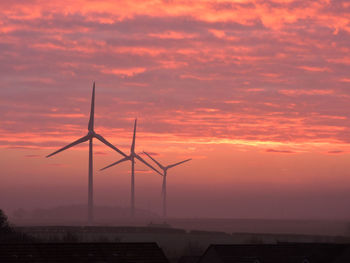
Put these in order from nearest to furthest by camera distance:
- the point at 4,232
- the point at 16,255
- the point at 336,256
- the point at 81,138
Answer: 1. the point at 16,255
2. the point at 336,256
3. the point at 4,232
4. the point at 81,138

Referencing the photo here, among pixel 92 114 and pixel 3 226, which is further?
pixel 92 114

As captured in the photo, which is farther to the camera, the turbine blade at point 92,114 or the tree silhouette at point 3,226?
the turbine blade at point 92,114

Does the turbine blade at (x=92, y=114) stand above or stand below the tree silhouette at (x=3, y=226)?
above

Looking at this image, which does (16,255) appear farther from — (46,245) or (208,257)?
(208,257)

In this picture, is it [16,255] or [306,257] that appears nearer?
[16,255]

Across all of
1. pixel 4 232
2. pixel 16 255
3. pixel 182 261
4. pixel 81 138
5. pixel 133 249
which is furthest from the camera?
pixel 81 138

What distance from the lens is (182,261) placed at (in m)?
110

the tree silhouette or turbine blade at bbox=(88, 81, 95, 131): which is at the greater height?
turbine blade at bbox=(88, 81, 95, 131)

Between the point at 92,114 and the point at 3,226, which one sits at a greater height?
the point at 92,114

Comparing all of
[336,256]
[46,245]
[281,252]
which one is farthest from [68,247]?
[336,256]

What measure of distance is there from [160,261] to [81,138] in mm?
92617

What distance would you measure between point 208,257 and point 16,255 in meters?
33.8

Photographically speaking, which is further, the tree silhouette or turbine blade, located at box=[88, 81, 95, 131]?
turbine blade, located at box=[88, 81, 95, 131]

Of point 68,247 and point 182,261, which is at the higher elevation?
A: point 68,247
